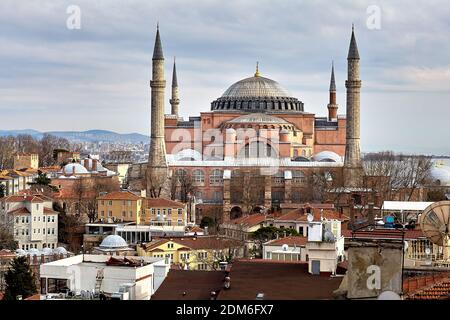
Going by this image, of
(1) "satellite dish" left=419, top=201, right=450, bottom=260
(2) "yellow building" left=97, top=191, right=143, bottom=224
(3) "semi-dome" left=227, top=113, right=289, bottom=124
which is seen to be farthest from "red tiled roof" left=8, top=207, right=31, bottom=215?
(1) "satellite dish" left=419, top=201, right=450, bottom=260

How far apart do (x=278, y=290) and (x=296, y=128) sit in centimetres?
3037

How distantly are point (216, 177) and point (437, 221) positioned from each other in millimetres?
25312

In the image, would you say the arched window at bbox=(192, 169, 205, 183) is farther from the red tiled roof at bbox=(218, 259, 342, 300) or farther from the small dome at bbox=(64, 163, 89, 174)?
the red tiled roof at bbox=(218, 259, 342, 300)

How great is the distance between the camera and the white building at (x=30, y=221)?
21578 millimetres

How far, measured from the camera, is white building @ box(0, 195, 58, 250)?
850 inches

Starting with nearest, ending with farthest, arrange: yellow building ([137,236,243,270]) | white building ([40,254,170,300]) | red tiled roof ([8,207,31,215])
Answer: white building ([40,254,170,300])
yellow building ([137,236,243,270])
red tiled roof ([8,207,31,215])

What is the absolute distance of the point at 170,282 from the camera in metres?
7.24

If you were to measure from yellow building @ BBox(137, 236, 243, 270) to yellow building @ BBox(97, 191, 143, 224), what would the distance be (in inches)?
204

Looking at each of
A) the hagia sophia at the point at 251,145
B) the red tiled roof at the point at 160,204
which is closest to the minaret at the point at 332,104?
the hagia sophia at the point at 251,145

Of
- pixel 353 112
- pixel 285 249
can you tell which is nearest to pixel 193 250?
pixel 285 249

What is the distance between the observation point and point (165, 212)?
23.8m

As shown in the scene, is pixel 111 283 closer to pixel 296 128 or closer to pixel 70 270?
pixel 70 270

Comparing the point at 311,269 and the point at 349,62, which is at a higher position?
the point at 349,62
